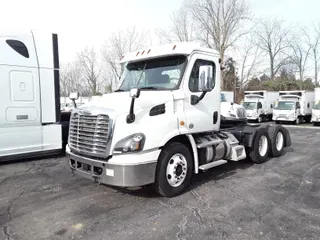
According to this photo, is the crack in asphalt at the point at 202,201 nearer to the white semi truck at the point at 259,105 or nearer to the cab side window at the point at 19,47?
the cab side window at the point at 19,47

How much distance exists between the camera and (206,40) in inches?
1457

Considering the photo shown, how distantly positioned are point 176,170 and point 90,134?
1.62 metres

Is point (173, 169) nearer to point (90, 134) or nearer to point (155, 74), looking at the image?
point (90, 134)

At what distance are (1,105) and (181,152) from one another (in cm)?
466

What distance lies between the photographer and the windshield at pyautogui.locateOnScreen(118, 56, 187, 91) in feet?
16.7

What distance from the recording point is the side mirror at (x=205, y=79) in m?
5.25

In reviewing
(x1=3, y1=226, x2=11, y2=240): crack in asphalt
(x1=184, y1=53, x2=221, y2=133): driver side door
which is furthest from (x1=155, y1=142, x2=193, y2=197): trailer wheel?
(x1=3, y1=226, x2=11, y2=240): crack in asphalt

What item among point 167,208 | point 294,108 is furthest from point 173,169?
point 294,108

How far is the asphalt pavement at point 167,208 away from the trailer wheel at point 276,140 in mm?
1463

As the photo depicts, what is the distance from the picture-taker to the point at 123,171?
4164 mm

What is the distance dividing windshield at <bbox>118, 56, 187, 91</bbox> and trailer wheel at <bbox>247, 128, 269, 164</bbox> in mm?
3235

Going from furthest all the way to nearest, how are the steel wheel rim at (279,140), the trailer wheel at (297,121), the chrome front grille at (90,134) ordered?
the trailer wheel at (297,121)
the steel wheel rim at (279,140)
the chrome front grille at (90,134)

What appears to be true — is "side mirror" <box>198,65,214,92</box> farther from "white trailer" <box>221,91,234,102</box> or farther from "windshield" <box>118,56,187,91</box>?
"white trailer" <box>221,91,234,102</box>

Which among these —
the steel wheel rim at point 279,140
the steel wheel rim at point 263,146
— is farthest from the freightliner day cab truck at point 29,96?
the steel wheel rim at point 279,140
